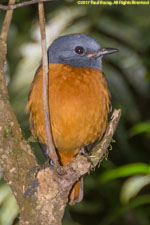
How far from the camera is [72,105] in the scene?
3.89 metres

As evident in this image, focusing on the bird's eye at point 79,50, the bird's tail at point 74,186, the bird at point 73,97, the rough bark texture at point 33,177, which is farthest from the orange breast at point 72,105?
the rough bark texture at point 33,177

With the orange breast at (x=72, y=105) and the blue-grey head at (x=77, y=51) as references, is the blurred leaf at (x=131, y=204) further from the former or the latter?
the blue-grey head at (x=77, y=51)

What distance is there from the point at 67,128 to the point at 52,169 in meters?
0.71

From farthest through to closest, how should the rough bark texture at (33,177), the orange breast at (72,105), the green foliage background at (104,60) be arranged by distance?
the green foliage background at (104,60), the orange breast at (72,105), the rough bark texture at (33,177)

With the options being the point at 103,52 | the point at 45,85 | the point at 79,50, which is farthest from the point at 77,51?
the point at 45,85

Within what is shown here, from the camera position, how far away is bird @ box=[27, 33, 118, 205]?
3908 millimetres

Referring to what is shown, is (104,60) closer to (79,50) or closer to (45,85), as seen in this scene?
(79,50)

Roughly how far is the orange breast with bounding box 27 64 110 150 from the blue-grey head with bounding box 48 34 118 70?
0.19 meters

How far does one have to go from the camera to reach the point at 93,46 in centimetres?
440

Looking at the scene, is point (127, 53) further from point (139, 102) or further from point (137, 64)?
point (139, 102)

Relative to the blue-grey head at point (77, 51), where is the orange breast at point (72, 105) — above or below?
below

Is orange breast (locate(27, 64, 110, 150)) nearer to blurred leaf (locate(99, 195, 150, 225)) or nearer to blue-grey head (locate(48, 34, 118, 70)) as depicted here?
blue-grey head (locate(48, 34, 118, 70))

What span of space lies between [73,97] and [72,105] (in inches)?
2.8

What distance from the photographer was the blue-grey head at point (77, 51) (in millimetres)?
4383
